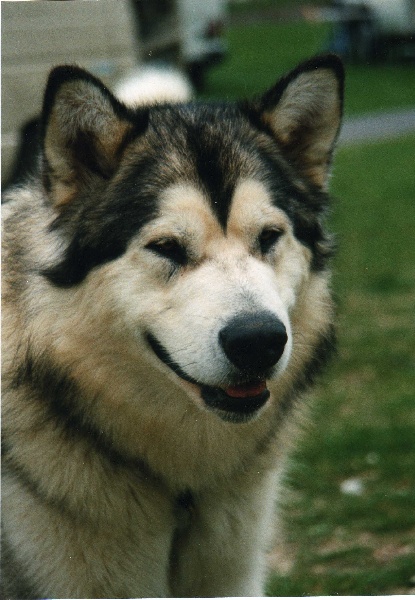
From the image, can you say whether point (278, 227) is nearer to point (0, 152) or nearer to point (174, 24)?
point (0, 152)

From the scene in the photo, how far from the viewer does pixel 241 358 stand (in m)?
2.56

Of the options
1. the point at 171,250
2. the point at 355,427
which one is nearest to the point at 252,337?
the point at 171,250

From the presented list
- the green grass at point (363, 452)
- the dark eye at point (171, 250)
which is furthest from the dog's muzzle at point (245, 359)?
the green grass at point (363, 452)

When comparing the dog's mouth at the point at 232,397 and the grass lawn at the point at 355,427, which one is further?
the grass lawn at the point at 355,427

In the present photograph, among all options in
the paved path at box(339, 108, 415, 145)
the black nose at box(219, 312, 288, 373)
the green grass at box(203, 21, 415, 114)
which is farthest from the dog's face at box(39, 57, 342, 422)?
the paved path at box(339, 108, 415, 145)

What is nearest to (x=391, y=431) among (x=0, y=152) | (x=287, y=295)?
(x=287, y=295)

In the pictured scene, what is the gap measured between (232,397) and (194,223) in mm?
558

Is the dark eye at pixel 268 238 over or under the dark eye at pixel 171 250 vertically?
under

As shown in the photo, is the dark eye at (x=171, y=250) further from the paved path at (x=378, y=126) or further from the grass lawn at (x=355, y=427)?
the paved path at (x=378, y=126)

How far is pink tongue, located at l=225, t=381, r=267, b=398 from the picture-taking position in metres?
2.71

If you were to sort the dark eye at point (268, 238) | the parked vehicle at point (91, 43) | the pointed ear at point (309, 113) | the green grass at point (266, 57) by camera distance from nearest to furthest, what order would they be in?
the dark eye at point (268, 238) < the pointed ear at point (309, 113) < the parked vehicle at point (91, 43) < the green grass at point (266, 57)

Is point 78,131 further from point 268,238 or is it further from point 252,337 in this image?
point 252,337

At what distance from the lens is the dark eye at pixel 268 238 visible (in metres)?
2.85

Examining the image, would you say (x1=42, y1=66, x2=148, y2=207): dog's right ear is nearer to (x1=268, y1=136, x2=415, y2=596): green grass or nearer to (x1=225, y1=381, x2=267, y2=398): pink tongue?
(x1=225, y1=381, x2=267, y2=398): pink tongue
